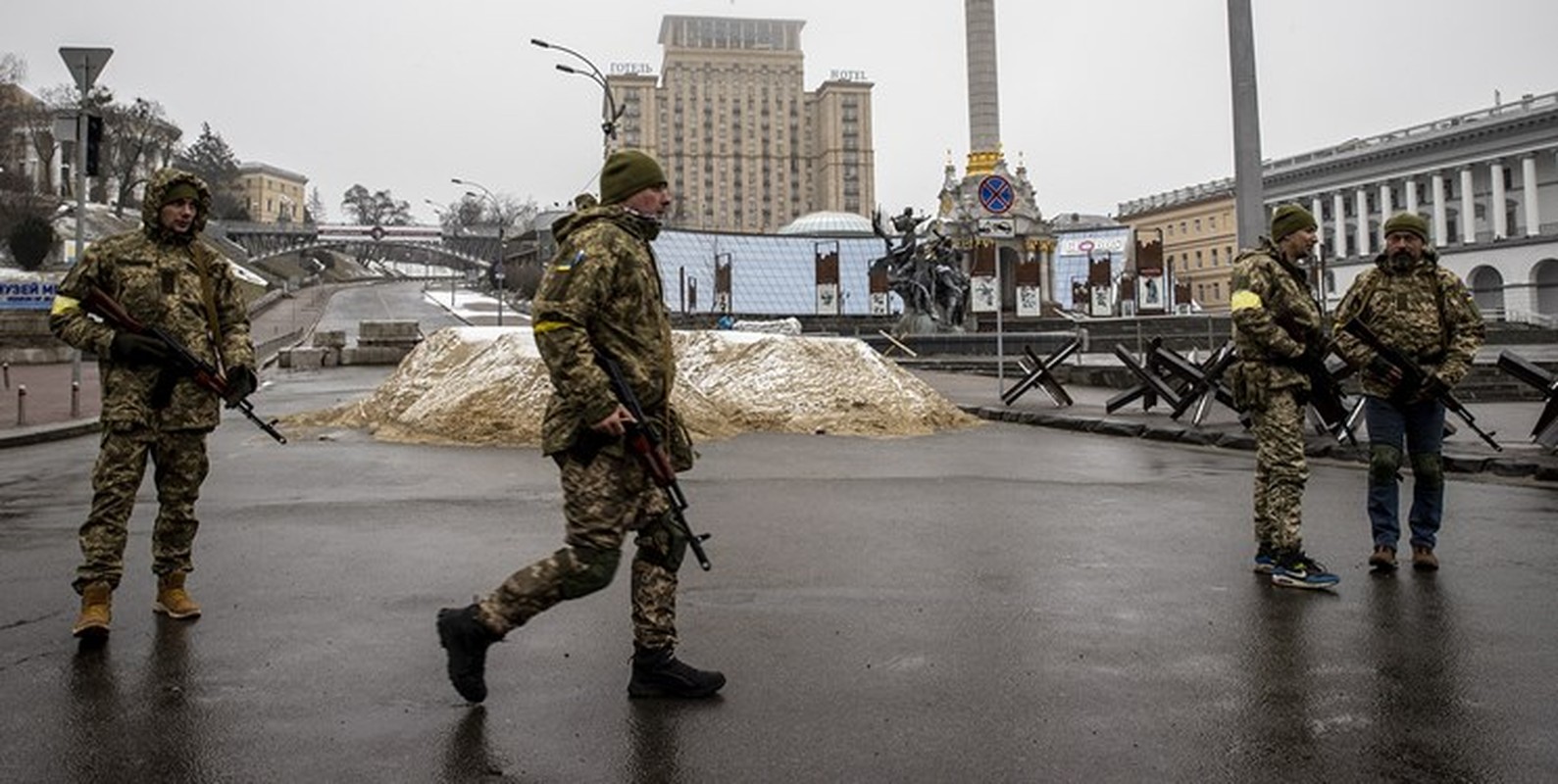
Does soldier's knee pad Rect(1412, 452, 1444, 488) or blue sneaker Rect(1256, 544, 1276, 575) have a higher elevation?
soldier's knee pad Rect(1412, 452, 1444, 488)

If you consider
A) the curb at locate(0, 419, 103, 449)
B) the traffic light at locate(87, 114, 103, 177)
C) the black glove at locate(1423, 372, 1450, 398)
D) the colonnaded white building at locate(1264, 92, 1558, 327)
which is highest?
the colonnaded white building at locate(1264, 92, 1558, 327)

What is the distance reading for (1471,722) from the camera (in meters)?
3.54

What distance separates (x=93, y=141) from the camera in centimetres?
1631

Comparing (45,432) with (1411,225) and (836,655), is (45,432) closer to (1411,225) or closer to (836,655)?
(836,655)

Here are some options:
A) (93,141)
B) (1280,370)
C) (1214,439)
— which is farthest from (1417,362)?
(93,141)

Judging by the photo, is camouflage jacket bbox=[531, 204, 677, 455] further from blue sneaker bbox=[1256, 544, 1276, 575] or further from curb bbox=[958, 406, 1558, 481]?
curb bbox=[958, 406, 1558, 481]

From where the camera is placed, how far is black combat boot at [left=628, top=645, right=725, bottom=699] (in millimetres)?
3867

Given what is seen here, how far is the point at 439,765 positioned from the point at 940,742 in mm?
1535

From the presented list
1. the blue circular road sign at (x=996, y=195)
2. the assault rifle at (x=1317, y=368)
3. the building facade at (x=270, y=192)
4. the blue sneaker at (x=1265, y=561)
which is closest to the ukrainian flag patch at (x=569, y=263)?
the assault rifle at (x=1317, y=368)

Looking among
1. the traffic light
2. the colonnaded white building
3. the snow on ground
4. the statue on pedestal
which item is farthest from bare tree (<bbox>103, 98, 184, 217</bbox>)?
the colonnaded white building

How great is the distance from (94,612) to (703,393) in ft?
33.4

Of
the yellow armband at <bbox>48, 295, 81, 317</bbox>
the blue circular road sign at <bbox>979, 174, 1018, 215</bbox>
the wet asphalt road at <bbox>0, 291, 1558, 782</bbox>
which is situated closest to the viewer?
the wet asphalt road at <bbox>0, 291, 1558, 782</bbox>

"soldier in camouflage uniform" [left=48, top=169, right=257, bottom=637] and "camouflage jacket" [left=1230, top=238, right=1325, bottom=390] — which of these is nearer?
"soldier in camouflage uniform" [left=48, top=169, right=257, bottom=637]

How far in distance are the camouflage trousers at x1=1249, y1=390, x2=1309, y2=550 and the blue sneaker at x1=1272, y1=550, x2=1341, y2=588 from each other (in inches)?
2.7
